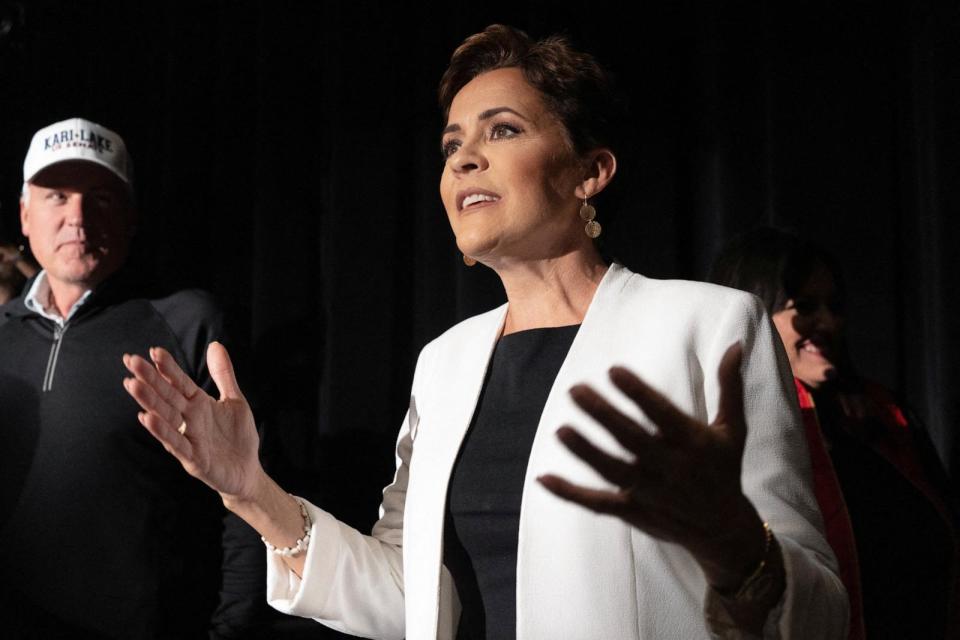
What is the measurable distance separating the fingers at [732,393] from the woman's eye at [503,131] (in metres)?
0.68

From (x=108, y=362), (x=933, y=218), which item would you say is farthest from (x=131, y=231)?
(x=933, y=218)

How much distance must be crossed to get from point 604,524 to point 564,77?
702 mm

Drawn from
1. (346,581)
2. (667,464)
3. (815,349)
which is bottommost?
(346,581)

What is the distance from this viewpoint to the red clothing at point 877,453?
1.49 meters

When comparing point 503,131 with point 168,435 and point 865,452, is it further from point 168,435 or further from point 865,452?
point 865,452

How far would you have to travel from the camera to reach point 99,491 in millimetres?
1795

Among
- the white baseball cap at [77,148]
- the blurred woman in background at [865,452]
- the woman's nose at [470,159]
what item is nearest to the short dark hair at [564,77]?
the woman's nose at [470,159]

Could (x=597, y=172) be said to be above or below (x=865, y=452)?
above

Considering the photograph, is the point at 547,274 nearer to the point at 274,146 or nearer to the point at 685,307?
the point at 685,307

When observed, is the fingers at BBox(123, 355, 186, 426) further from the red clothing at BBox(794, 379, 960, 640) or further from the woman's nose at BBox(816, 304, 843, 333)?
the woman's nose at BBox(816, 304, 843, 333)

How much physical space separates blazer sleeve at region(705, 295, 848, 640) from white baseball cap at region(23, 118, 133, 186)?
1.57 metres

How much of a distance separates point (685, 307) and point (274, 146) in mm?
1410

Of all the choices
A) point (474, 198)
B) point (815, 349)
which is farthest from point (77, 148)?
point (815, 349)

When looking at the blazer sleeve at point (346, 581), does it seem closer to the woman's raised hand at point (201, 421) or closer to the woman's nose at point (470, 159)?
the woman's raised hand at point (201, 421)
